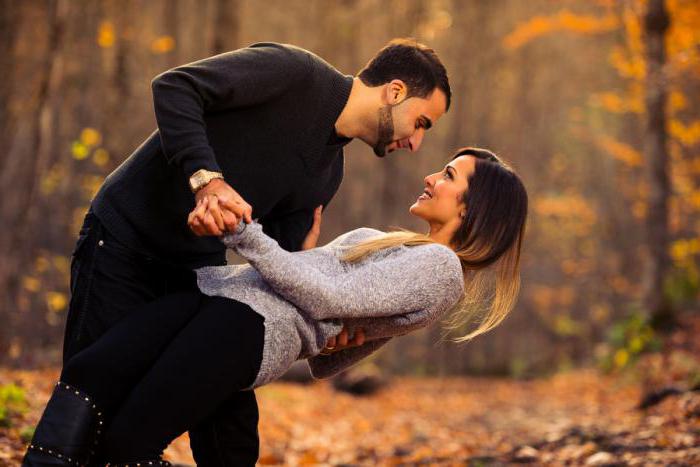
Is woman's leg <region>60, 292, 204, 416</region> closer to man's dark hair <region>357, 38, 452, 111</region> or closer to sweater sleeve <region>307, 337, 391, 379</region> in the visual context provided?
sweater sleeve <region>307, 337, 391, 379</region>

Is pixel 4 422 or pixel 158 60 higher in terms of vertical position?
pixel 158 60

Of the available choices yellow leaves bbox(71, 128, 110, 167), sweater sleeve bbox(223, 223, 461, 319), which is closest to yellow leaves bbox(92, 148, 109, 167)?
yellow leaves bbox(71, 128, 110, 167)

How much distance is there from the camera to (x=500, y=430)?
9797 mm

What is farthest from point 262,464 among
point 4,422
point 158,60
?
point 158,60

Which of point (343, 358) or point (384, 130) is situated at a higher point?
point (384, 130)

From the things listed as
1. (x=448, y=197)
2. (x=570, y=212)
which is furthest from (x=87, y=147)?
(x=570, y=212)

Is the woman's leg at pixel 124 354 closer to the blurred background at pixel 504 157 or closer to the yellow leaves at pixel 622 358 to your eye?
the blurred background at pixel 504 157

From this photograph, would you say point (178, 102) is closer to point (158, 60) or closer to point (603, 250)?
point (158, 60)

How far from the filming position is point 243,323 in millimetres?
3023

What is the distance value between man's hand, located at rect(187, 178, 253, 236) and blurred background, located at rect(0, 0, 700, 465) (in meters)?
2.37

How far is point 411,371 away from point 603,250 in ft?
→ 29.5

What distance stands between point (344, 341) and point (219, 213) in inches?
32.8

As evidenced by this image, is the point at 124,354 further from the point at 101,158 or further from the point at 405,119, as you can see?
the point at 101,158

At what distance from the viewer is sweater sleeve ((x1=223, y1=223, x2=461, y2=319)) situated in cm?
294
